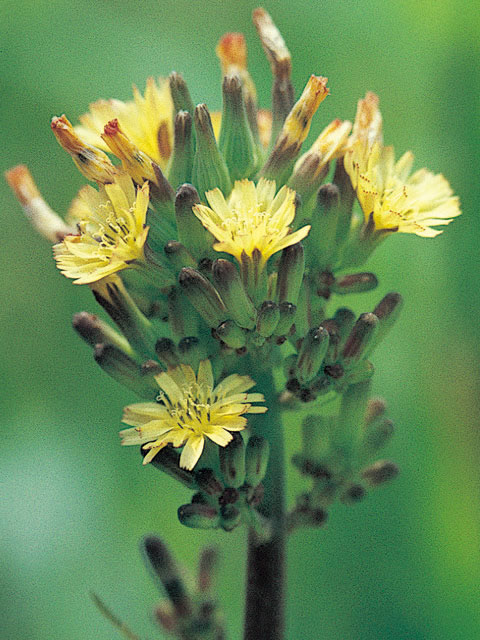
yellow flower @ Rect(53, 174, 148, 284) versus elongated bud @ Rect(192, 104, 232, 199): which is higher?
elongated bud @ Rect(192, 104, 232, 199)

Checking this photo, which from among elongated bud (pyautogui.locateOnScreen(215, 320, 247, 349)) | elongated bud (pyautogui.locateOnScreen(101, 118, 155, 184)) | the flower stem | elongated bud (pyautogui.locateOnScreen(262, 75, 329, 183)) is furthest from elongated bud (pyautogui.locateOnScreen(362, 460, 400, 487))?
elongated bud (pyautogui.locateOnScreen(101, 118, 155, 184))

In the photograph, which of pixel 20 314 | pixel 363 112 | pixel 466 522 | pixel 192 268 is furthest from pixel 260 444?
pixel 20 314

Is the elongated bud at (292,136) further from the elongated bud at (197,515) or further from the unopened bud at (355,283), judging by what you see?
the elongated bud at (197,515)

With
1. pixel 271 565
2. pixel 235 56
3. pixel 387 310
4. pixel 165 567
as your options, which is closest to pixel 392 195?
pixel 387 310

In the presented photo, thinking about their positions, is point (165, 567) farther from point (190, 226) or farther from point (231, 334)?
point (190, 226)

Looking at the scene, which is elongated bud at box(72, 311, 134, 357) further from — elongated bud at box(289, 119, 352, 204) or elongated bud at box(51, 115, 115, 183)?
elongated bud at box(289, 119, 352, 204)

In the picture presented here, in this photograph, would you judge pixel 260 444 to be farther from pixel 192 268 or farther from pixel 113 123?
pixel 113 123
